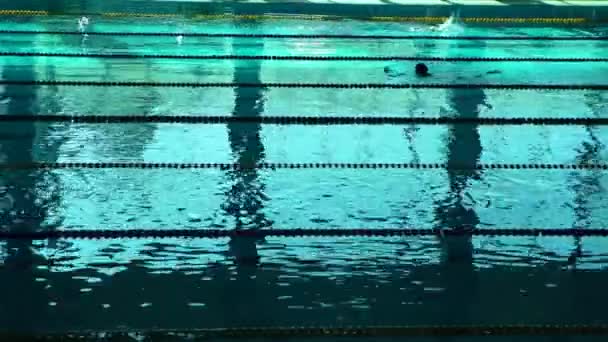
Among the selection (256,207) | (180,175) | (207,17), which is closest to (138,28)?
(207,17)

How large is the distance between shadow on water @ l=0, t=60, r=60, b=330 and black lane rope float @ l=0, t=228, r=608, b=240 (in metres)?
0.07

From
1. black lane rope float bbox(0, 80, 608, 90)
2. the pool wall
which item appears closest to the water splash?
the pool wall

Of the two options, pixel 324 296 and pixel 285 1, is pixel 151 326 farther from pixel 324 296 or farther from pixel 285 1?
pixel 285 1

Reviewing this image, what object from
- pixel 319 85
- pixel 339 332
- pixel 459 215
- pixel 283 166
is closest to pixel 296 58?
pixel 319 85

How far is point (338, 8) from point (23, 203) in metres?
6.44

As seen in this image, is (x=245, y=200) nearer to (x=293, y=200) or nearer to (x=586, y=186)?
(x=293, y=200)

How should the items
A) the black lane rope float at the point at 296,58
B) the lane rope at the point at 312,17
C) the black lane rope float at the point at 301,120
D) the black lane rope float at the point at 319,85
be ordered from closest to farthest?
the black lane rope float at the point at 301,120, the black lane rope float at the point at 319,85, the black lane rope float at the point at 296,58, the lane rope at the point at 312,17

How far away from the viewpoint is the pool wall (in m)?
A: 8.82

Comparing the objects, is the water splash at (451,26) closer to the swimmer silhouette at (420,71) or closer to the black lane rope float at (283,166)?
the swimmer silhouette at (420,71)

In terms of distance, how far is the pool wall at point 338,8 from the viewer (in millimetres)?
8820

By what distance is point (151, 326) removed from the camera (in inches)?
88.0

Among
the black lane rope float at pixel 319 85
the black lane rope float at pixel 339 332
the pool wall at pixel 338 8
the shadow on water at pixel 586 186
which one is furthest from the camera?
the pool wall at pixel 338 8

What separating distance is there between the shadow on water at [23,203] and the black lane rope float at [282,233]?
0.22 feet

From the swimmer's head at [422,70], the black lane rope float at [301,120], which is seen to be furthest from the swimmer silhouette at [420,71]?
the black lane rope float at [301,120]
